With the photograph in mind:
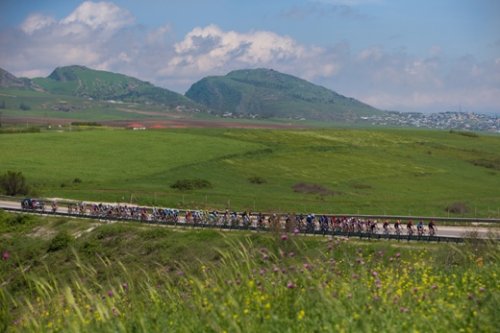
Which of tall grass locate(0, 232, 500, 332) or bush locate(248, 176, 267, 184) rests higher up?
tall grass locate(0, 232, 500, 332)

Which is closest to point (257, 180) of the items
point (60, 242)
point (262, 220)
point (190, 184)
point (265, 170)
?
point (265, 170)

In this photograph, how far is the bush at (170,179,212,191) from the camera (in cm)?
8000

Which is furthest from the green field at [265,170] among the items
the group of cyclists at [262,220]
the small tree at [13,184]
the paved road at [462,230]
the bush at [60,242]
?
the bush at [60,242]

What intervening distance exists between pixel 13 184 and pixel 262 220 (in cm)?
3988

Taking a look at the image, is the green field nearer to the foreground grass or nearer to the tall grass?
the foreground grass

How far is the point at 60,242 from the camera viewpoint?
47312mm

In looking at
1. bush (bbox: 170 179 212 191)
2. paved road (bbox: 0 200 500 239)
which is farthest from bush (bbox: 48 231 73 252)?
bush (bbox: 170 179 212 191)

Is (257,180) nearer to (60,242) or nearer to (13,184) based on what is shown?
(13,184)

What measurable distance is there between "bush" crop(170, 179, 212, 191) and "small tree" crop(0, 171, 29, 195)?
16847 millimetres

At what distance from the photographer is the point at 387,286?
12.6 m

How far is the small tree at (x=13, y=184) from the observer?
75625mm

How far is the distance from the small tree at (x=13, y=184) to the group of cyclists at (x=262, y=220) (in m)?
13.6

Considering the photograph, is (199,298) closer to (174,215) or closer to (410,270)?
(410,270)

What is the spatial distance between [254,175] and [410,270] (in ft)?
253
